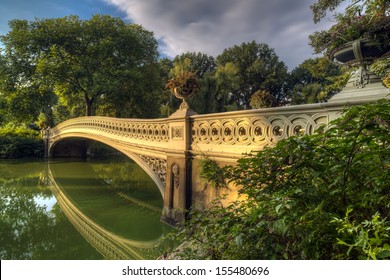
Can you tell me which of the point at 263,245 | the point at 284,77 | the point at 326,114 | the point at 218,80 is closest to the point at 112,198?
the point at 326,114

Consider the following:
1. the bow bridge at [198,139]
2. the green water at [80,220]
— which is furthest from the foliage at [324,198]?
the green water at [80,220]

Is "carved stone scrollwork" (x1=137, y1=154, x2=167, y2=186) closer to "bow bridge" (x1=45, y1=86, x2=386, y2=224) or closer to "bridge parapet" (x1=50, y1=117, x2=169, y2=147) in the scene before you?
→ "bow bridge" (x1=45, y1=86, x2=386, y2=224)

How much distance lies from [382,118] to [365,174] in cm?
41

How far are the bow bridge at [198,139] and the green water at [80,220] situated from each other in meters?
1.08

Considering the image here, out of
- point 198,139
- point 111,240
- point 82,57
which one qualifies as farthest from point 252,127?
point 82,57

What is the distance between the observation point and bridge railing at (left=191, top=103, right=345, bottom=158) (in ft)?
12.0

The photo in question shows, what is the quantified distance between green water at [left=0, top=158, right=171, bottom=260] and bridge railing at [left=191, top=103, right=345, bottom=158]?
2395 millimetres

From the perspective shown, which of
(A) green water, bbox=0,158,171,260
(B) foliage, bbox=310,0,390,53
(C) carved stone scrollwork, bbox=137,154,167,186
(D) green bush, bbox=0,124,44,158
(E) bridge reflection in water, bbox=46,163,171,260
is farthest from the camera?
(D) green bush, bbox=0,124,44,158

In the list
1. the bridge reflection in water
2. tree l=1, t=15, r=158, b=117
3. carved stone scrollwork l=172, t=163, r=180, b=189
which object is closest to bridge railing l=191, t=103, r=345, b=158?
carved stone scrollwork l=172, t=163, r=180, b=189

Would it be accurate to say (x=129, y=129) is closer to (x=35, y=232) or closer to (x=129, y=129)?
(x=129, y=129)

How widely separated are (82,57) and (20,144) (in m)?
9.83

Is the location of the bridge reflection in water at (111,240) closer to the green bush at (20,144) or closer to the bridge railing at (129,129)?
the bridge railing at (129,129)

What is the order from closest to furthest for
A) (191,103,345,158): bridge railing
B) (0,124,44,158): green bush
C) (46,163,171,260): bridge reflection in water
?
(191,103,345,158): bridge railing
(46,163,171,260): bridge reflection in water
(0,124,44,158): green bush

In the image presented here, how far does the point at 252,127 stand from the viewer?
452cm
